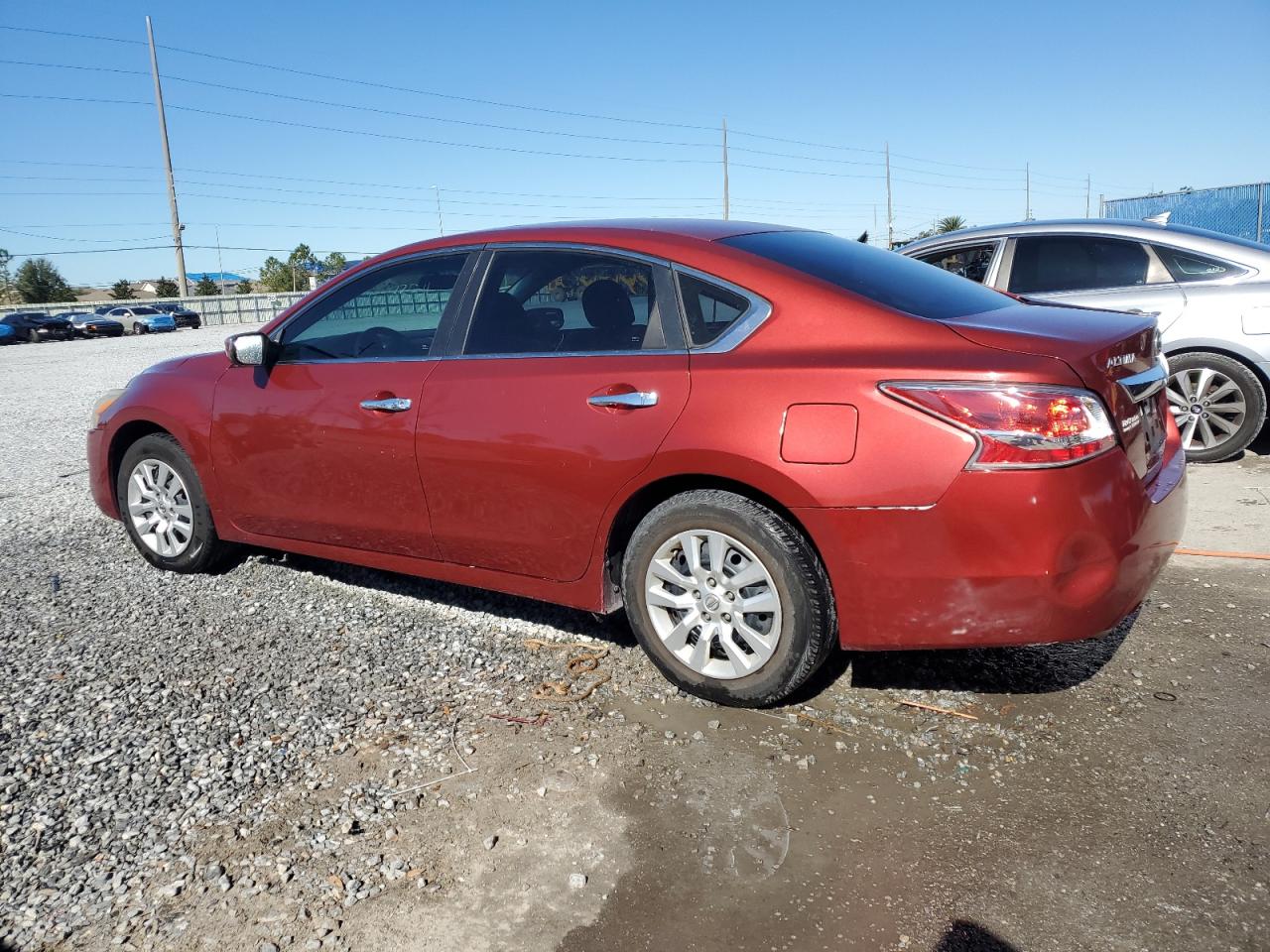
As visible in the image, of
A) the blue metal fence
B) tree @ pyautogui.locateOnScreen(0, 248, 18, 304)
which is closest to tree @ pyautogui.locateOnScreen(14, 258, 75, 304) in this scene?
tree @ pyautogui.locateOnScreen(0, 248, 18, 304)

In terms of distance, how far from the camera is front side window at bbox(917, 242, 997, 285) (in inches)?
290

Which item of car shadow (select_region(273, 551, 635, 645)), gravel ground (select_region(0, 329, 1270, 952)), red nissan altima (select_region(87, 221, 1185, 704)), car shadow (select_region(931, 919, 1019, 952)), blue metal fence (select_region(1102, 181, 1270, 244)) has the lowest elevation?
car shadow (select_region(931, 919, 1019, 952))

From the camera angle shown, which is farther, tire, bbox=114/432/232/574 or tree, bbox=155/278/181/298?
tree, bbox=155/278/181/298

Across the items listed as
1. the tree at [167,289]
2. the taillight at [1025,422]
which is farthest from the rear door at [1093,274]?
the tree at [167,289]

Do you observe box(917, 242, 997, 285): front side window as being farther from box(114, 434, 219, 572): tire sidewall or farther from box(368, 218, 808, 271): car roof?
box(114, 434, 219, 572): tire sidewall

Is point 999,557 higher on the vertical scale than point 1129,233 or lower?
lower

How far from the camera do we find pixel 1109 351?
3.02 m

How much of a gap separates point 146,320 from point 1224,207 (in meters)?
45.2

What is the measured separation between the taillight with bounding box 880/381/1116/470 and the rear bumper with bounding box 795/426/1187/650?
0.14 feet

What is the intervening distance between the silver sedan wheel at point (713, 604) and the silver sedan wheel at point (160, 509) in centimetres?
281

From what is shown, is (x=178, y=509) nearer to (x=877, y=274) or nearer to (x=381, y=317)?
(x=381, y=317)

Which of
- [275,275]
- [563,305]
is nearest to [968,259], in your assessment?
[563,305]

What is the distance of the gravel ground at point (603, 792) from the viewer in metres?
2.42

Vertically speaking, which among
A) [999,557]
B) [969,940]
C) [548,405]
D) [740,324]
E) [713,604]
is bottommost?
[969,940]
